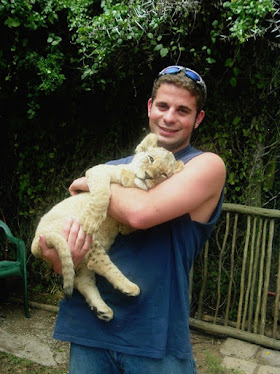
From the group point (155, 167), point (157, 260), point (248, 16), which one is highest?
point (248, 16)

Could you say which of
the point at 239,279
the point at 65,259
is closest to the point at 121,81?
the point at 239,279

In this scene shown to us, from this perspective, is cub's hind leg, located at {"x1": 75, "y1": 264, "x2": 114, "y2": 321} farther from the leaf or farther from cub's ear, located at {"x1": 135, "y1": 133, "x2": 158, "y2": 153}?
the leaf

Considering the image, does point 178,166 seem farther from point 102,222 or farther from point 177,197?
point 102,222

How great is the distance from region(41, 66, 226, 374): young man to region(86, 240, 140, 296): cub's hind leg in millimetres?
44

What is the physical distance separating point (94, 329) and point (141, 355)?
27 centimetres

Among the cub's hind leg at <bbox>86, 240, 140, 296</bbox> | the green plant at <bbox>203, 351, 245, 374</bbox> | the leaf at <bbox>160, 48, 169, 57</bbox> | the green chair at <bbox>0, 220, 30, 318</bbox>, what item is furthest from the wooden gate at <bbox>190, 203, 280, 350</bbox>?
the cub's hind leg at <bbox>86, 240, 140, 296</bbox>

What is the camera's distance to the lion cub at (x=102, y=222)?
1886 mm

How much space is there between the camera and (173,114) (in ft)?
6.35

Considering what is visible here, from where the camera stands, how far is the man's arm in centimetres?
173

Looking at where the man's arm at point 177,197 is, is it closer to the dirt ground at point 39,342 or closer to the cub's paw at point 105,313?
the cub's paw at point 105,313

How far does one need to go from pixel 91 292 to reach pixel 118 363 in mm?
373

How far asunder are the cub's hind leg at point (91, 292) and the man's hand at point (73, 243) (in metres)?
0.13

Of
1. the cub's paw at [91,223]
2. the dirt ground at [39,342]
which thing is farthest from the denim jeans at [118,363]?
the dirt ground at [39,342]

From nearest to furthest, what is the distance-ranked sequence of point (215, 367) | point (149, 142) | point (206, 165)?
point (206, 165) → point (149, 142) → point (215, 367)
